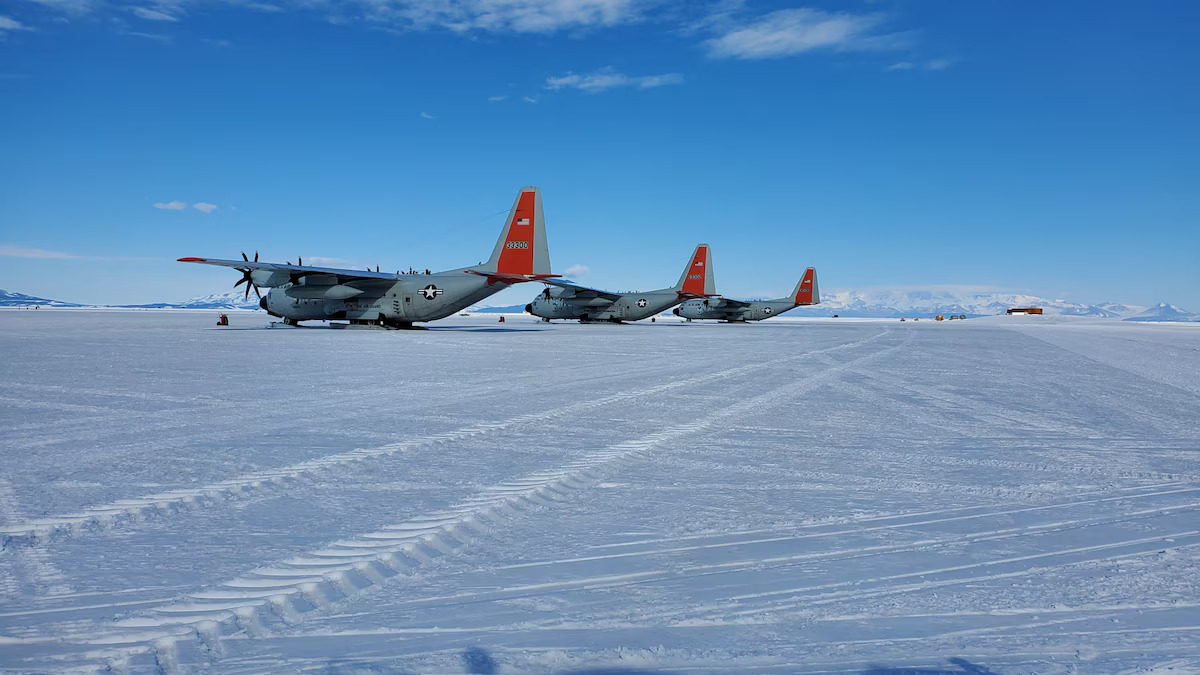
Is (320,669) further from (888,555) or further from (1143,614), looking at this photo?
(1143,614)

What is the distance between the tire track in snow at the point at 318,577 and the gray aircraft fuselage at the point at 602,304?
166 ft

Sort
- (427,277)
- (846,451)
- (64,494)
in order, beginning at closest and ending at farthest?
(64,494)
(846,451)
(427,277)

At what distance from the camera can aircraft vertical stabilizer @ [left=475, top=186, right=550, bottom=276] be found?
35.7 m

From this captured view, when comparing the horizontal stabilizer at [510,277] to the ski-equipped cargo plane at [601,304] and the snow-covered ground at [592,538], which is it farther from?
the snow-covered ground at [592,538]

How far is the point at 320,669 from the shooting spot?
3.04 meters

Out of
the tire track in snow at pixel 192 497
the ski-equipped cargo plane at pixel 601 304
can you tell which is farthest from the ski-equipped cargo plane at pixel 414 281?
the tire track in snow at pixel 192 497

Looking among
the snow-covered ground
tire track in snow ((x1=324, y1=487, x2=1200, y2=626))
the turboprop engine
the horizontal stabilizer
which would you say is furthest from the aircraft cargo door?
tire track in snow ((x1=324, y1=487, x2=1200, y2=626))

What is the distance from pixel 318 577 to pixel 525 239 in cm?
3233

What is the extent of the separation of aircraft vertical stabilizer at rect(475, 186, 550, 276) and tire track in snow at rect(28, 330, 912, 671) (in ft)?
97.7

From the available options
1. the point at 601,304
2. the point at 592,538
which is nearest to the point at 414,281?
the point at 601,304

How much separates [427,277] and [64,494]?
31461 millimetres

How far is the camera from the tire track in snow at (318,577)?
3.29 meters

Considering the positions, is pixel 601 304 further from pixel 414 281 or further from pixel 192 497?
pixel 192 497

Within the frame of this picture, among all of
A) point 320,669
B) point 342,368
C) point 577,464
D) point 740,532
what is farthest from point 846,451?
point 342,368
